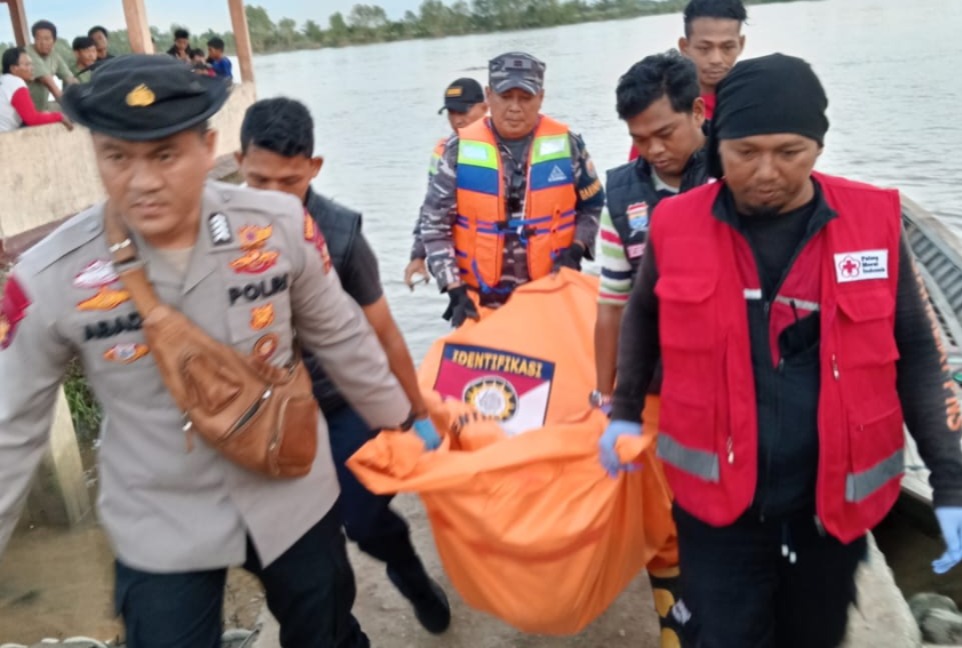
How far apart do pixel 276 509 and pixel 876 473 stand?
1.23m

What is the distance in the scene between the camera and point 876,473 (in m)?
1.91

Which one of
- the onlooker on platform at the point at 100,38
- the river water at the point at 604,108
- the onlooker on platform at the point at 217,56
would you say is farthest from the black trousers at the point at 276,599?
the onlooker on platform at the point at 217,56

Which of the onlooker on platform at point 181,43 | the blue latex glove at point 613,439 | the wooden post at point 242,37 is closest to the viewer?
the blue latex glove at point 613,439

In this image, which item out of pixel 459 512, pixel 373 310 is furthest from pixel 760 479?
pixel 373 310

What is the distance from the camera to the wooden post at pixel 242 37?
1408 centimetres

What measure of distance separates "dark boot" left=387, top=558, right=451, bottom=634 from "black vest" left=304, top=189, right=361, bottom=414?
0.56 m

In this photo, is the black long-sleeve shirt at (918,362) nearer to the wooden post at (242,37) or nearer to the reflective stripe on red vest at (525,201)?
the reflective stripe on red vest at (525,201)

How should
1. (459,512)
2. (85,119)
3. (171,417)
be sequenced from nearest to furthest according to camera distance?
(85,119), (171,417), (459,512)

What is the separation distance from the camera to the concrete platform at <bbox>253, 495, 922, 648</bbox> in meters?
2.75

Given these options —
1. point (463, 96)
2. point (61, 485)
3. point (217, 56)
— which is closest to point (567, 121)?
point (217, 56)

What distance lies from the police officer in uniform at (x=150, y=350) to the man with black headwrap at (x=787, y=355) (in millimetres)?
797

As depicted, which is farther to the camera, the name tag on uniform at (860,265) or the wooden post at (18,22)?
the wooden post at (18,22)

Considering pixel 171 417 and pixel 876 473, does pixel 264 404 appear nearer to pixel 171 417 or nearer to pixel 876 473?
pixel 171 417

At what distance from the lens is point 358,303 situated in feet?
8.54
